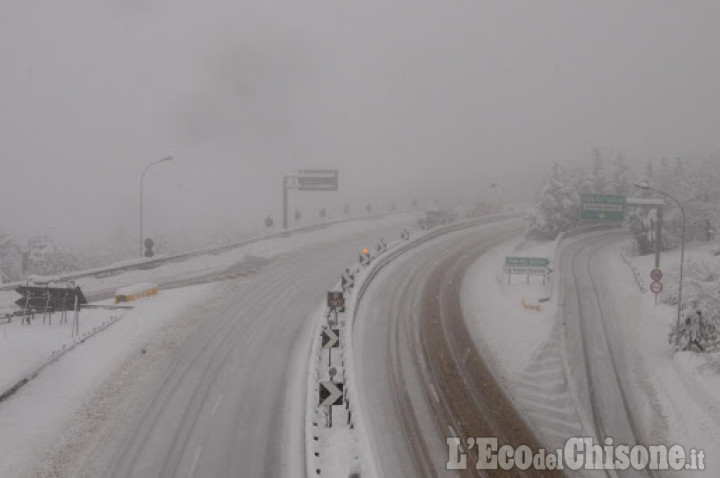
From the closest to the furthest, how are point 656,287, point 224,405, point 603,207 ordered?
1. point 224,405
2. point 656,287
3. point 603,207

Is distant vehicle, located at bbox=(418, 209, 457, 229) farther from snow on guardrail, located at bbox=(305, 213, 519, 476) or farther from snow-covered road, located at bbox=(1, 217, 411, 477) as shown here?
snow on guardrail, located at bbox=(305, 213, 519, 476)

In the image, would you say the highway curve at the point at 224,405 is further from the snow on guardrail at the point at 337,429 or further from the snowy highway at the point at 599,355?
the snowy highway at the point at 599,355

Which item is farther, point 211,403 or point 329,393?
point 211,403

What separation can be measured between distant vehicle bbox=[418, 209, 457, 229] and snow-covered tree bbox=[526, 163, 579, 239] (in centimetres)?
976

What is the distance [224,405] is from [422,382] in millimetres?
8643

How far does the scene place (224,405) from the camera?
65.6 ft

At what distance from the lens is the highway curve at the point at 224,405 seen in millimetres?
16344

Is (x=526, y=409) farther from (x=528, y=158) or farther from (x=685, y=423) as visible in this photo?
(x=528, y=158)

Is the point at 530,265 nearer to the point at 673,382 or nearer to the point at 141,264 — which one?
the point at 673,382

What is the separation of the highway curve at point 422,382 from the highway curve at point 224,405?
3.14 metres

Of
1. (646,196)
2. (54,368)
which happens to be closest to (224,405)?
(54,368)

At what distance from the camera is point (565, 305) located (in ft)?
121

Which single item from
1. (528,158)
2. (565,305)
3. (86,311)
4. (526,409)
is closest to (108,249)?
(86,311)

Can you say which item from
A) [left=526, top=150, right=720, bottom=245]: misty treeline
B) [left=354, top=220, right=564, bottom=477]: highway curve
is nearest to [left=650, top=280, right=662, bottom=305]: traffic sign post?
[left=354, top=220, right=564, bottom=477]: highway curve
